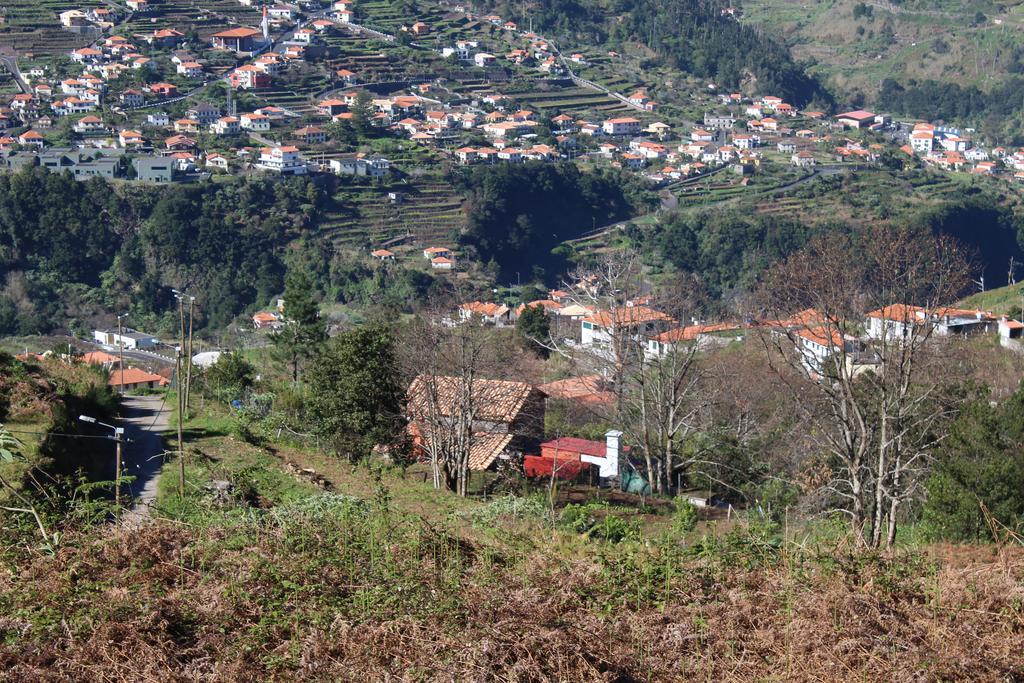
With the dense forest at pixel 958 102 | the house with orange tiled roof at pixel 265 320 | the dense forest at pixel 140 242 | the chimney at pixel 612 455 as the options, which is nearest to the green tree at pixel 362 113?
the dense forest at pixel 140 242

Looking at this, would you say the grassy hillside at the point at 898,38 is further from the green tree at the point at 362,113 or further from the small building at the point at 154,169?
the small building at the point at 154,169

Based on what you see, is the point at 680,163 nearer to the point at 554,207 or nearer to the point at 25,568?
the point at 554,207

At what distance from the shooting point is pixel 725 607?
3.13 meters

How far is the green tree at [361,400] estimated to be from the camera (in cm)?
792

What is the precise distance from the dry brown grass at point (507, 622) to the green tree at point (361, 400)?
449 centimetres

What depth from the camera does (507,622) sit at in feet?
9.36

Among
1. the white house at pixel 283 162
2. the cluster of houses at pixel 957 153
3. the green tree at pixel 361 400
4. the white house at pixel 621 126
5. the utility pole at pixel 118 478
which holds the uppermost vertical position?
the utility pole at pixel 118 478

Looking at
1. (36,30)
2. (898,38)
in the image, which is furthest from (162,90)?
(898,38)

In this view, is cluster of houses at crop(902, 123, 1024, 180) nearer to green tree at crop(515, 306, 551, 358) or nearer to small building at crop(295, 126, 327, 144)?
small building at crop(295, 126, 327, 144)

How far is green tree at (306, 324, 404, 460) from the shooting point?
792 centimetres

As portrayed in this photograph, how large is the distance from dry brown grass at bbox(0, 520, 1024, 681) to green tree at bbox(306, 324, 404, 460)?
14.7 ft

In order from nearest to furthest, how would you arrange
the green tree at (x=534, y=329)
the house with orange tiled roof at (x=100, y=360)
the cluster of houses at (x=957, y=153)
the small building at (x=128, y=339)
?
the house with orange tiled roof at (x=100, y=360), the green tree at (x=534, y=329), the small building at (x=128, y=339), the cluster of houses at (x=957, y=153)

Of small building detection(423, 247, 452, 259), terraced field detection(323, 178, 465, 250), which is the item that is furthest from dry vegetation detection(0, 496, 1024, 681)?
terraced field detection(323, 178, 465, 250)

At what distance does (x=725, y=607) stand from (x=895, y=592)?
19.0 inches
